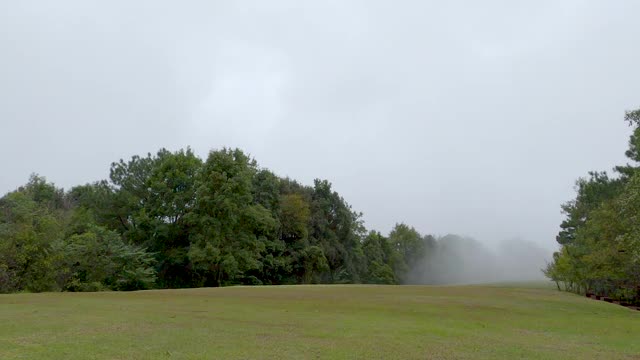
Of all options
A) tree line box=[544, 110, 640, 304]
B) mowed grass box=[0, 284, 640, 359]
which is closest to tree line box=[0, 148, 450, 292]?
mowed grass box=[0, 284, 640, 359]

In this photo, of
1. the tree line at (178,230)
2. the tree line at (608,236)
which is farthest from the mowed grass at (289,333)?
the tree line at (178,230)

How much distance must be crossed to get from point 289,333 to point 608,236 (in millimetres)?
36169

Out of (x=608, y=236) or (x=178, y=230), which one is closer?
(x=608, y=236)

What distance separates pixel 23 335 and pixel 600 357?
15306 mm

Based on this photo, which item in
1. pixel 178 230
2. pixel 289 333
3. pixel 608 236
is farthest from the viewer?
pixel 178 230

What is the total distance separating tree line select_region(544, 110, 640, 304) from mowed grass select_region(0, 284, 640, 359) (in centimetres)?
1050

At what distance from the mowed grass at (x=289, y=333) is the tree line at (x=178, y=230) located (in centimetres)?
1781

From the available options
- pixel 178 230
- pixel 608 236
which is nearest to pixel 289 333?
pixel 608 236

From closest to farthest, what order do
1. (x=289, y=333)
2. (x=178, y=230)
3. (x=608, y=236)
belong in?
(x=289, y=333), (x=608, y=236), (x=178, y=230)

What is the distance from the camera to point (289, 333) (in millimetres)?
15484

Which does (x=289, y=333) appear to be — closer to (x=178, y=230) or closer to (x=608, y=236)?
(x=608, y=236)

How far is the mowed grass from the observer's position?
1211cm

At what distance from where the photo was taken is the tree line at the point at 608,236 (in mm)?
32062

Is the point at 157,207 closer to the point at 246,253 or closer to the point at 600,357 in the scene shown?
the point at 246,253
